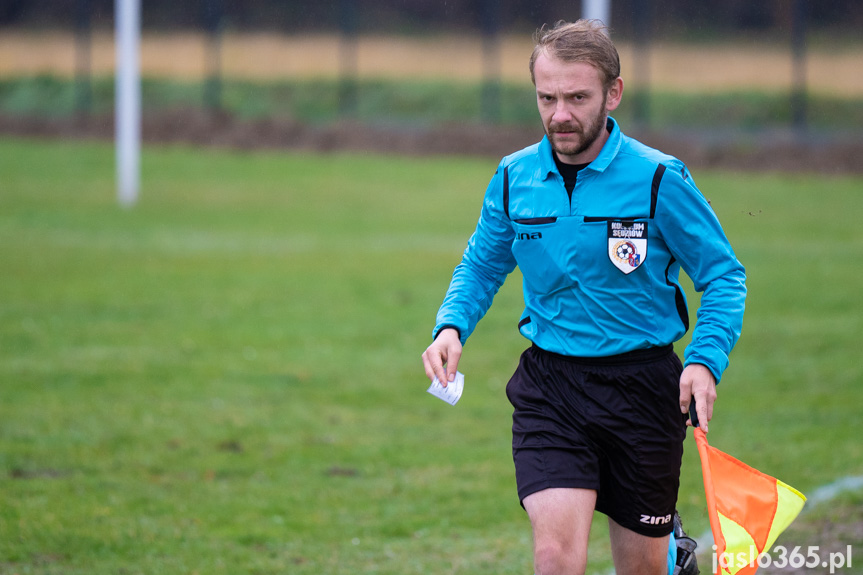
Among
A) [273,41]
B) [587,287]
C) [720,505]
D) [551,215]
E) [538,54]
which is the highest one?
[273,41]

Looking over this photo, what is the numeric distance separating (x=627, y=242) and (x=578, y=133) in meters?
0.37

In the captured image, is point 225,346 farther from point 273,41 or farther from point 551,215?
point 273,41

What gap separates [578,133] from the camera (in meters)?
3.50

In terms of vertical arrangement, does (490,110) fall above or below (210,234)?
above

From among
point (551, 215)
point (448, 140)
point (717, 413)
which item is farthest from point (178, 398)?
point (448, 140)

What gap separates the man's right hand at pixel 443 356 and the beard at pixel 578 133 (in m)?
→ 0.70

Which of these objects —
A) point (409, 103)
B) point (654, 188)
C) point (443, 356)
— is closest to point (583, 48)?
point (654, 188)

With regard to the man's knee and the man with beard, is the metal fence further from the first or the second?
the man's knee

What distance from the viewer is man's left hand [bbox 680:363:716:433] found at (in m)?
3.30

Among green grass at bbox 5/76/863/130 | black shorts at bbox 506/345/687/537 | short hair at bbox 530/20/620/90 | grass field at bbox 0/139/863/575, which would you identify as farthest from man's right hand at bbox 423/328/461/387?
green grass at bbox 5/76/863/130

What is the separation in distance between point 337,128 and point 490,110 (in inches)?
158

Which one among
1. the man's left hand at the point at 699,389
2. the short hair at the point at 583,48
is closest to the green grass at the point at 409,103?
the short hair at the point at 583,48

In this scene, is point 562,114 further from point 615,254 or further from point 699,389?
point 699,389

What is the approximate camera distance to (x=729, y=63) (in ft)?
93.2
